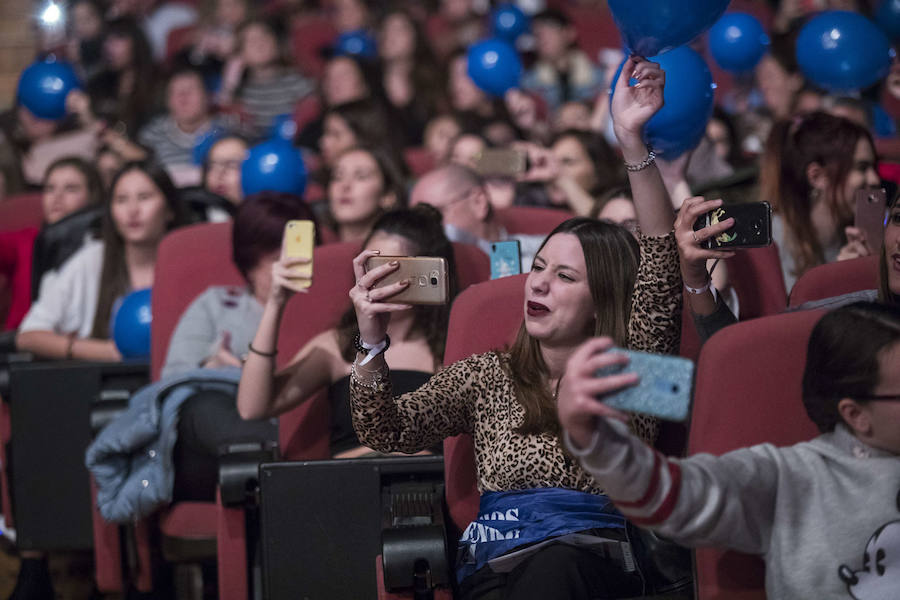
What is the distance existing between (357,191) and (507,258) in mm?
1055

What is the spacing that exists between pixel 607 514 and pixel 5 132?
4.61 m

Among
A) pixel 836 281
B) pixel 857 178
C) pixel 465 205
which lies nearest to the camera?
pixel 836 281

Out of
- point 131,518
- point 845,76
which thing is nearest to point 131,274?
point 131,518

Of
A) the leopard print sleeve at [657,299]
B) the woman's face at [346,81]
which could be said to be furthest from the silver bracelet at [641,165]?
the woman's face at [346,81]

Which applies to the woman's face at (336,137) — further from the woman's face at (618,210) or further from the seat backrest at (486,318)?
the seat backrest at (486,318)

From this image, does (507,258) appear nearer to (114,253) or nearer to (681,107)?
(681,107)

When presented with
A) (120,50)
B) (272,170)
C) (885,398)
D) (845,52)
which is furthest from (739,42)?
(120,50)

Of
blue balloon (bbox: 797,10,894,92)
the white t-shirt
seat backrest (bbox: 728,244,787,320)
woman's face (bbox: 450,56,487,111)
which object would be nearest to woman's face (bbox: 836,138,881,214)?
seat backrest (bbox: 728,244,787,320)

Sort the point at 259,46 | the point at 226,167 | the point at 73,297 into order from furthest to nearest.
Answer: the point at 259,46, the point at 226,167, the point at 73,297

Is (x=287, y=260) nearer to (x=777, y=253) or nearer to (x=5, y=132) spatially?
(x=777, y=253)

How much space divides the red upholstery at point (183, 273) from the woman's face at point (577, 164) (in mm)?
1296

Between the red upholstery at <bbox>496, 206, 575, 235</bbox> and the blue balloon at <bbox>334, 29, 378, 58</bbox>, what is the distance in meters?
3.13

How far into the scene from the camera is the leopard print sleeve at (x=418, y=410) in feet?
6.07

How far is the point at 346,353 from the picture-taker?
7.82 feet
